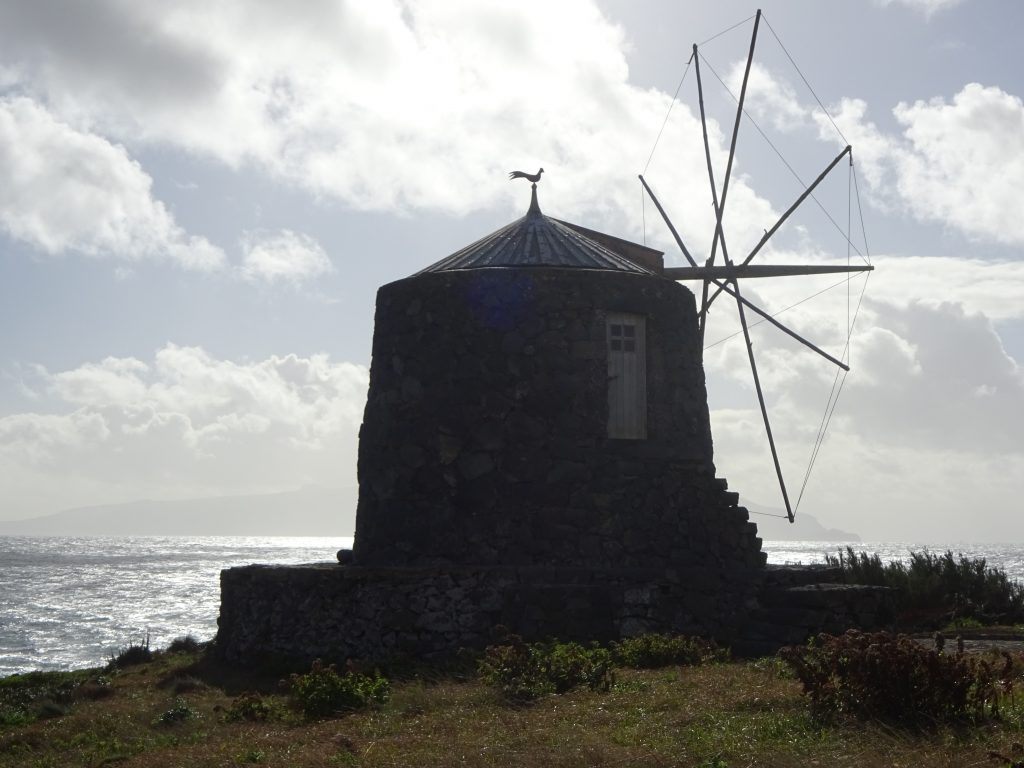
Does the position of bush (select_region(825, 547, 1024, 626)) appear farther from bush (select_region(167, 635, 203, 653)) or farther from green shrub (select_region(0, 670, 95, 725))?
green shrub (select_region(0, 670, 95, 725))

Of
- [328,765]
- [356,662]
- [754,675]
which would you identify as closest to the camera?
[328,765]

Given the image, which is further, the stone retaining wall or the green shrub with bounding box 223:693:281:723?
the stone retaining wall

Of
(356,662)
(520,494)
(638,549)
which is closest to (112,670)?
(356,662)

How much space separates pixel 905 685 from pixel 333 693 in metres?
4.78

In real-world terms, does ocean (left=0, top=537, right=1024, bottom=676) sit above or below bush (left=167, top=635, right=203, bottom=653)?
below

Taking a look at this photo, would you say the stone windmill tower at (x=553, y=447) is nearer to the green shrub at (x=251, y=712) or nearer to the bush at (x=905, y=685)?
the green shrub at (x=251, y=712)

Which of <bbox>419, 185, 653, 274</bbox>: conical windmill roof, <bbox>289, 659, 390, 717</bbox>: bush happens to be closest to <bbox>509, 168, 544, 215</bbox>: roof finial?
<bbox>419, 185, 653, 274</bbox>: conical windmill roof

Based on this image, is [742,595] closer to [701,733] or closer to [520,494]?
[520,494]

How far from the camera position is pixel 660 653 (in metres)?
11.2

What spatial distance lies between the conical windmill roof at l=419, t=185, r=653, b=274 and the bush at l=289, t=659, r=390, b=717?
21.4 feet

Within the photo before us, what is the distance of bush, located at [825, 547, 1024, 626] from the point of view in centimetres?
1571

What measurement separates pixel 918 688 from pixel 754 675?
2712mm

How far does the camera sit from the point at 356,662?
1188 cm

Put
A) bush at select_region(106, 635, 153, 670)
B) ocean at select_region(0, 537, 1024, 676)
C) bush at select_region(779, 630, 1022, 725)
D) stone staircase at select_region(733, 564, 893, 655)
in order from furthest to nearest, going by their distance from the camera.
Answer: ocean at select_region(0, 537, 1024, 676)
bush at select_region(106, 635, 153, 670)
stone staircase at select_region(733, 564, 893, 655)
bush at select_region(779, 630, 1022, 725)
